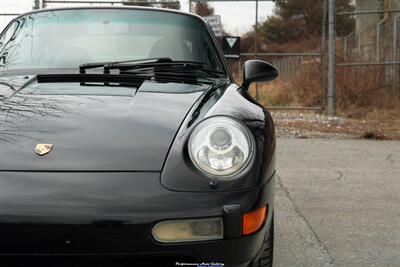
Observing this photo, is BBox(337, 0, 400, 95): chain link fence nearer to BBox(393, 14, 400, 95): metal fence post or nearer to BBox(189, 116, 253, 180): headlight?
BBox(393, 14, 400, 95): metal fence post

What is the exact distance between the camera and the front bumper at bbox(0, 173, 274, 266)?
6.28ft

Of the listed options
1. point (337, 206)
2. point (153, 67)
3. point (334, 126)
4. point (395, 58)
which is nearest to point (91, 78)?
point (153, 67)

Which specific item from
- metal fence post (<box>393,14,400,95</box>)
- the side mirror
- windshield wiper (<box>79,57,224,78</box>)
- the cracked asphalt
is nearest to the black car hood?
windshield wiper (<box>79,57,224,78</box>)

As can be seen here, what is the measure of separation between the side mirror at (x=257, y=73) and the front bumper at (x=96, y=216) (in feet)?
4.82

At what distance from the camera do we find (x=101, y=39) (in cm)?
356

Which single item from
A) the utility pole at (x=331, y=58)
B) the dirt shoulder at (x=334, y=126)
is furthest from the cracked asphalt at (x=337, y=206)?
the utility pole at (x=331, y=58)

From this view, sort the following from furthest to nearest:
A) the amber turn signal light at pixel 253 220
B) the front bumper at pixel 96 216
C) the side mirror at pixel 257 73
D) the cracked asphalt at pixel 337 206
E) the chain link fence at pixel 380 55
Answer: the chain link fence at pixel 380 55, the cracked asphalt at pixel 337 206, the side mirror at pixel 257 73, the amber turn signal light at pixel 253 220, the front bumper at pixel 96 216

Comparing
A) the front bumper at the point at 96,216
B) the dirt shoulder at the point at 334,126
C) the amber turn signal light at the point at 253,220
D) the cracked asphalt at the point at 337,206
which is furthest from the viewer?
the dirt shoulder at the point at 334,126

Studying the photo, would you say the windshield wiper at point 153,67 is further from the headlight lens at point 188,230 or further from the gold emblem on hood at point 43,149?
the headlight lens at point 188,230

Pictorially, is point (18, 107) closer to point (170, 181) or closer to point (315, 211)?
point (170, 181)

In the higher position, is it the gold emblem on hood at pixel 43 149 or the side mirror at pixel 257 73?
the side mirror at pixel 257 73

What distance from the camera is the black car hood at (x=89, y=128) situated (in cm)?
205

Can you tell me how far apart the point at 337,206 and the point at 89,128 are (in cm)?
307

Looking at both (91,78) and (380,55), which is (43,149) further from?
(380,55)
